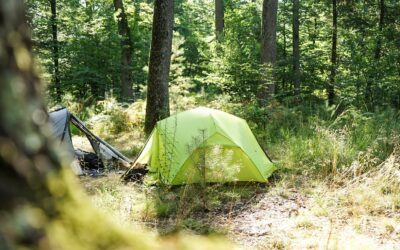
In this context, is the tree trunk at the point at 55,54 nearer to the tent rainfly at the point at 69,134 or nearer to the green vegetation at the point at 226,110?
the green vegetation at the point at 226,110

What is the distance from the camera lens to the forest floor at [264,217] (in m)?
4.49

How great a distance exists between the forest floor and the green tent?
247 millimetres

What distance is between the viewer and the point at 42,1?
18031 millimetres

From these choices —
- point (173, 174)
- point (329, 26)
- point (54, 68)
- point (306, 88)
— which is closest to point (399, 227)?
point (173, 174)

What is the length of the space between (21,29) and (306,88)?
16.7 metres

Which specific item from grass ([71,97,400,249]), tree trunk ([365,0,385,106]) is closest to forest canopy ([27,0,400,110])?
tree trunk ([365,0,385,106])

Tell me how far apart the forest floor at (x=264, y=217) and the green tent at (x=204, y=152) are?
0.25m

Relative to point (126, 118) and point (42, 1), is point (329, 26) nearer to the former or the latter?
point (126, 118)

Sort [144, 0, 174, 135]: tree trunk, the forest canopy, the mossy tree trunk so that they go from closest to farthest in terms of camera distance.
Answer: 1. the mossy tree trunk
2. [144, 0, 174, 135]: tree trunk
3. the forest canopy

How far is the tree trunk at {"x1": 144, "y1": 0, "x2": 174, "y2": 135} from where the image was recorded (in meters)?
9.43

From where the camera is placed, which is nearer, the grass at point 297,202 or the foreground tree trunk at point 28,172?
the foreground tree trunk at point 28,172

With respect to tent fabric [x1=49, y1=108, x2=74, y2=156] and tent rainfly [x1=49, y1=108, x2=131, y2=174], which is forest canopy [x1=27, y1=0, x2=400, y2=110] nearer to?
tent rainfly [x1=49, y1=108, x2=131, y2=174]

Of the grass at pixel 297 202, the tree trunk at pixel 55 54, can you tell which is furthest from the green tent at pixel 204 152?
the tree trunk at pixel 55 54

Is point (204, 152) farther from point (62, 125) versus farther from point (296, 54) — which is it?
point (296, 54)
